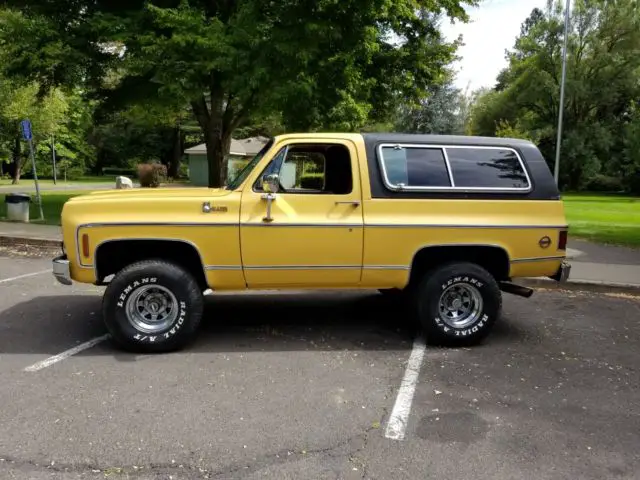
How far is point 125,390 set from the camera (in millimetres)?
4309

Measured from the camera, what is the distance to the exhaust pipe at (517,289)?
5867mm

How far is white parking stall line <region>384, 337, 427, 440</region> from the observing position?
375 cm

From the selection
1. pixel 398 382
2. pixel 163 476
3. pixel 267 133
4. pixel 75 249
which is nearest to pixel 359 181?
pixel 398 382

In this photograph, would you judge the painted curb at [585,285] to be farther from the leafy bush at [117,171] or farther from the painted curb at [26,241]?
the leafy bush at [117,171]

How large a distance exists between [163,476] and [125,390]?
4.34 feet

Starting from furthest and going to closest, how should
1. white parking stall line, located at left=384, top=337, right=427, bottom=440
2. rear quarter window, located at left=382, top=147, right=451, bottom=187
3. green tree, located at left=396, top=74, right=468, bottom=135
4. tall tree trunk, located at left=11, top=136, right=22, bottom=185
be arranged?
tall tree trunk, located at left=11, top=136, right=22, bottom=185 < green tree, located at left=396, top=74, right=468, bottom=135 < rear quarter window, located at left=382, top=147, right=451, bottom=187 < white parking stall line, located at left=384, top=337, right=427, bottom=440

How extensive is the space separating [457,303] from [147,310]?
2998 mm

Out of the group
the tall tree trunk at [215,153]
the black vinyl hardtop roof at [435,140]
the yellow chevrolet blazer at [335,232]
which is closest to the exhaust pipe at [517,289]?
the yellow chevrolet blazer at [335,232]

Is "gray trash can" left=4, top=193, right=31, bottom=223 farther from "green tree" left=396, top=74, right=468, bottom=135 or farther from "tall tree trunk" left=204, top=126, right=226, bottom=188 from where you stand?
"green tree" left=396, top=74, right=468, bottom=135

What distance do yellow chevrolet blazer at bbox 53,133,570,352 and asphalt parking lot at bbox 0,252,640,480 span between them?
530 mm

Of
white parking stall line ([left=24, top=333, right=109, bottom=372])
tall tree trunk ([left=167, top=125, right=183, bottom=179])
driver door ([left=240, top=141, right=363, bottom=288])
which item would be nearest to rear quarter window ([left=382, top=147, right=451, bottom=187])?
driver door ([left=240, top=141, right=363, bottom=288])

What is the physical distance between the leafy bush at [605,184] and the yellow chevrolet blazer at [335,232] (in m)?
52.0

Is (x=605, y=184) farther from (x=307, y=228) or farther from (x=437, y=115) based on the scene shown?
(x=307, y=228)

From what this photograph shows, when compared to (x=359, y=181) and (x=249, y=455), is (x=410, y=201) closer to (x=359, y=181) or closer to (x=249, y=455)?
(x=359, y=181)
